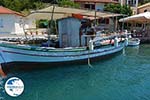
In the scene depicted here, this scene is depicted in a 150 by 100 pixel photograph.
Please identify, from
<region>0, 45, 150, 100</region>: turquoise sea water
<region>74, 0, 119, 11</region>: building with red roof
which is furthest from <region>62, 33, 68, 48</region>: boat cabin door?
<region>74, 0, 119, 11</region>: building with red roof

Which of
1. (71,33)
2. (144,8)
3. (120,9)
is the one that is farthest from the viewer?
(144,8)

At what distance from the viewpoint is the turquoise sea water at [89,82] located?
681 inches

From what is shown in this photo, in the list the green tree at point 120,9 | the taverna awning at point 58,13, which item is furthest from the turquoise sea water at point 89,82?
the green tree at point 120,9

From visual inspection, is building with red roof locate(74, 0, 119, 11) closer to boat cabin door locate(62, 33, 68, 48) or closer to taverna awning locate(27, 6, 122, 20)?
taverna awning locate(27, 6, 122, 20)

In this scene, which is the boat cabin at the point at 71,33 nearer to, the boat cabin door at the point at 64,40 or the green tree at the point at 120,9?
the boat cabin door at the point at 64,40

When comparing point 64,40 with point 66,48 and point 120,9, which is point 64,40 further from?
point 120,9

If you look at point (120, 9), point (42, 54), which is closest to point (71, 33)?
point (42, 54)

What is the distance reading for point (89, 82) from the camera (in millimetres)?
20516

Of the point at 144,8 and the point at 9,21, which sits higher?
the point at 144,8

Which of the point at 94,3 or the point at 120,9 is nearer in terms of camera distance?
the point at 120,9

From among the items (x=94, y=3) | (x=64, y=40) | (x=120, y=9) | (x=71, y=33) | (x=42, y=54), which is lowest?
(x=42, y=54)

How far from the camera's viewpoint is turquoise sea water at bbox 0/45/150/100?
17302 millimetres

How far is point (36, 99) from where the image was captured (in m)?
16.8

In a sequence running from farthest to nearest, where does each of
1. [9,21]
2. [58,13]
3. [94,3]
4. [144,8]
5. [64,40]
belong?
[94,3] → [144,8] → [9,21] → [64,40] → [58,13]
